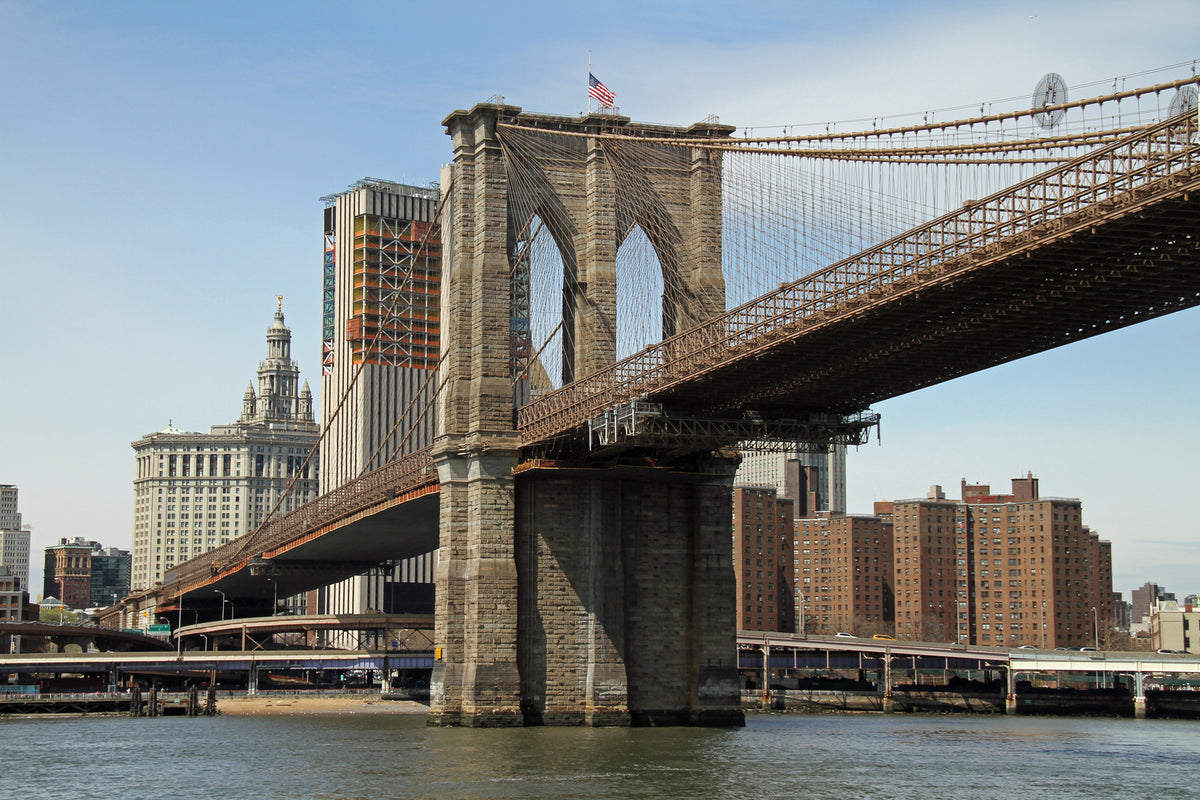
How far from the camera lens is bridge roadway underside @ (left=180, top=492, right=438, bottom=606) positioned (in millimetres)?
84750

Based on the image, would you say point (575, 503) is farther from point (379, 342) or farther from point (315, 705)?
point (379, 342)

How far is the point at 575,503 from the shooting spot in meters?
64.8

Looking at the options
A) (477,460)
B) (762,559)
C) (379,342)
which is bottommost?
(762,559)

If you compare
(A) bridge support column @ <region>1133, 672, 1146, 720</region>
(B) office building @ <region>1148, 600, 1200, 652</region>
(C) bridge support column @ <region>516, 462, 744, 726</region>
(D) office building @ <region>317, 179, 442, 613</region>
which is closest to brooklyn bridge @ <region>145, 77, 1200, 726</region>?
(C) bridge support column @ <region>516, 462, 744, 726</region>

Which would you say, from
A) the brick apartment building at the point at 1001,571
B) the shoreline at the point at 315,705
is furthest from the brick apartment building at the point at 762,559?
the shoreline at the point at 315,705

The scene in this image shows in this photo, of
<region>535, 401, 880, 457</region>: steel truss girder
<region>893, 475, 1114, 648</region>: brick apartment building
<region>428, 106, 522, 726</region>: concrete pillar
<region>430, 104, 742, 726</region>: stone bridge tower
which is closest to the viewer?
<region>535, 401, 880, 457</region>: steel truss girder

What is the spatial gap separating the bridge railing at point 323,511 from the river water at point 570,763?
12.1 metres

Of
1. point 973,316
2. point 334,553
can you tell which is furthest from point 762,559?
point 973,316

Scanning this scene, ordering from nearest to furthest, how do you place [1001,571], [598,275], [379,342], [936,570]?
1. [598,275]
2. [379,342]
3. [1001,571]
4. [936,570]

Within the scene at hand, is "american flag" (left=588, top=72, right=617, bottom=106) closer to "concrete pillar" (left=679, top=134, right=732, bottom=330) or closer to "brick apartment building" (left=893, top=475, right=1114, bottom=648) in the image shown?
"concrete pillar" (left=679, top=134, right=732, bottom=330)

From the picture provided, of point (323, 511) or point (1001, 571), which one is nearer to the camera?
point (323, 511)

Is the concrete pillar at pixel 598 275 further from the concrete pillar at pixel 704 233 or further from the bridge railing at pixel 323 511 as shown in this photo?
the bridge railing at pixel 323 511

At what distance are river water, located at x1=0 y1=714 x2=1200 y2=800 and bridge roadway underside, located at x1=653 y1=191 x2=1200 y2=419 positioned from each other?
13.3 meters

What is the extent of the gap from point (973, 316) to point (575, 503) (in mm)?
24076
